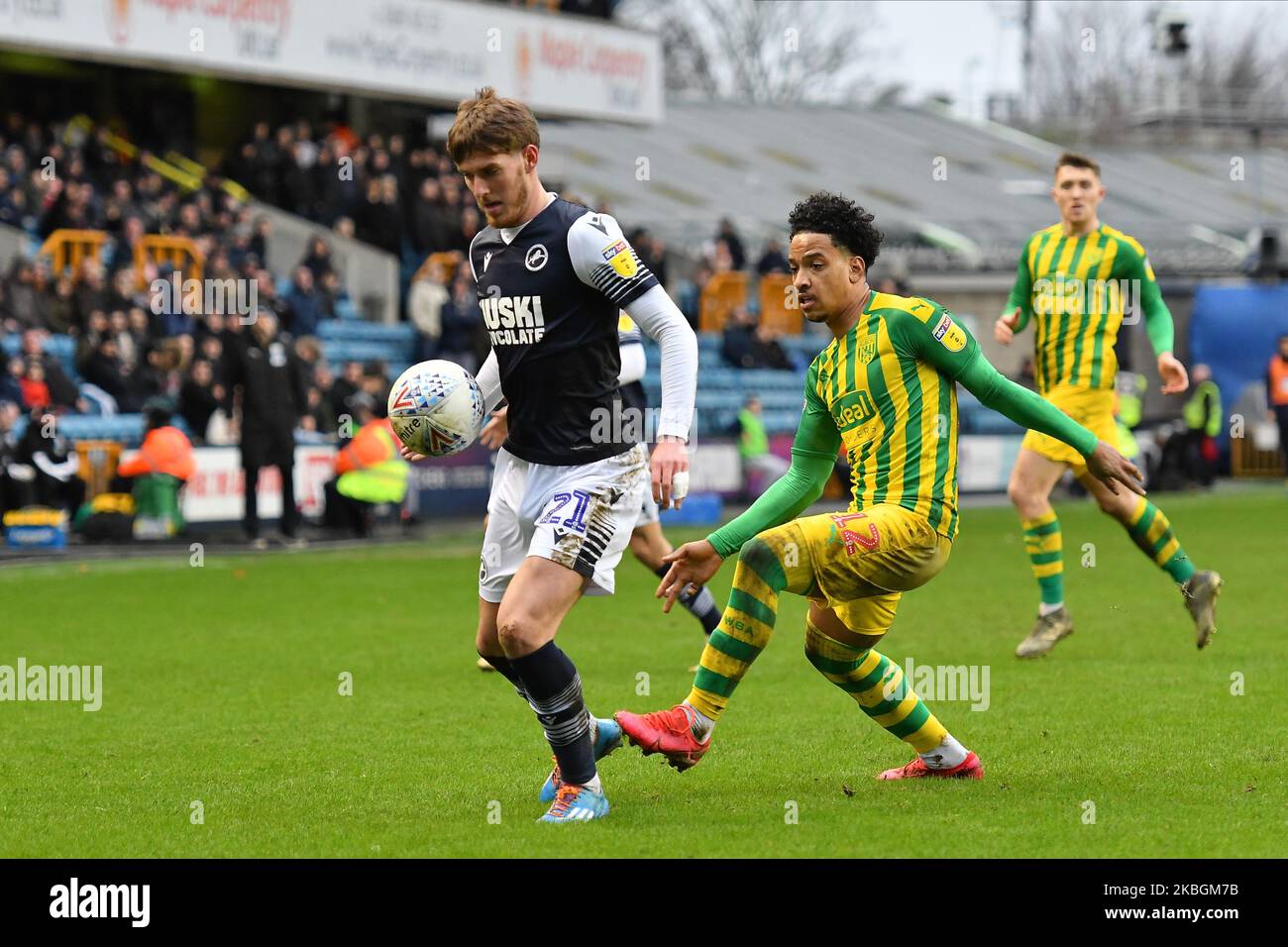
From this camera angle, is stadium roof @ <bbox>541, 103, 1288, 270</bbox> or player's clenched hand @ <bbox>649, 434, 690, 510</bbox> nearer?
player's clenched hand @ <bbox>649, 434, 690, 510</bbox>

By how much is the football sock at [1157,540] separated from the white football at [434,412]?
4.68m

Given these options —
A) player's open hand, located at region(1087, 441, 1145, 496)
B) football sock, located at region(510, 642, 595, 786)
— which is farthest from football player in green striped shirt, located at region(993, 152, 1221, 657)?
football sock, located at region(510, 642, 595, 786)

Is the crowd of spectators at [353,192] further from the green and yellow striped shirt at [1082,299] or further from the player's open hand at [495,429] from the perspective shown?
the player's open hand at [495,429]

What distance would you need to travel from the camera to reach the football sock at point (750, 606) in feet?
20.4

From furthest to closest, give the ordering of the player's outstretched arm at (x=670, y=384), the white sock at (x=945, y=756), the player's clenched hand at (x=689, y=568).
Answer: the white sock at (x=945, y=756) → the player's outstretched arm at (x=670, y=384) → the player's clenched hand at (x=689, y=568)

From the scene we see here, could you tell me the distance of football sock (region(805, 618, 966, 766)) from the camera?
260 inches

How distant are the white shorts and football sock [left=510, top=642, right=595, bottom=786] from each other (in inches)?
12.2

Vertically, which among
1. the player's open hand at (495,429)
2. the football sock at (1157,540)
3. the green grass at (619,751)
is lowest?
the green grass at (619,751)

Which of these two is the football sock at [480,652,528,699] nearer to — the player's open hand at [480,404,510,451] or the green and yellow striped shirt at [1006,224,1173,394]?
the player's open hand at [480,404,510,451]

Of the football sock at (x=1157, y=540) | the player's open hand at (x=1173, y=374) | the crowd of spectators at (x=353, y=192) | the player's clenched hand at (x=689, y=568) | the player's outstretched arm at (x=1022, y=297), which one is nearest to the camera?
the player's clenched hand at (x=689, y=568)

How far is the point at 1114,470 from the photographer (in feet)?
19.8

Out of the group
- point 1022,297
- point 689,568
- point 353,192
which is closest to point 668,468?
point 689,568

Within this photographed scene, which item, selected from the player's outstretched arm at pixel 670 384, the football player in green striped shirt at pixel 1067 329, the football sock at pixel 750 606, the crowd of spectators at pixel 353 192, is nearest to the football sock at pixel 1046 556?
the football player in green striped shirt at pixel 1067 329

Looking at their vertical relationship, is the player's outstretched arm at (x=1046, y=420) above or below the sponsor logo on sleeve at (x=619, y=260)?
below
